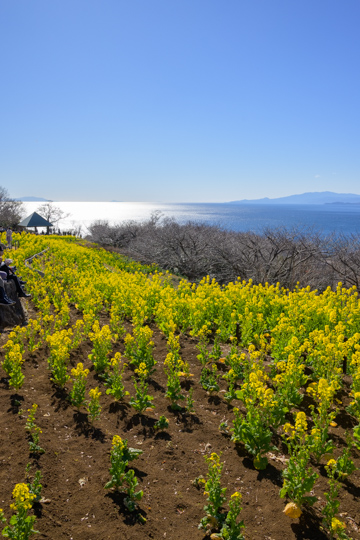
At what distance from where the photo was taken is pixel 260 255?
2109cm

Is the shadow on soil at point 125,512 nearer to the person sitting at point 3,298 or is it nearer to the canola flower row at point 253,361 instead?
the canola flower row at point 253,361

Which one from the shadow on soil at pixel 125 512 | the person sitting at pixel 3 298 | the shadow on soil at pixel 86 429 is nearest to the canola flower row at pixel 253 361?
the shadow on soil at pixel 86 429

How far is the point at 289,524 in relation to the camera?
3289 mm

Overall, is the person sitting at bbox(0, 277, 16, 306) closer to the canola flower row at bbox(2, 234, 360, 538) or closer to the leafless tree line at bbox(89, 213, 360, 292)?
the canola flower row at bbox(2, 234, 360, 538)

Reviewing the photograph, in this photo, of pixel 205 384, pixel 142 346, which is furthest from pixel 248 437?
pixel 142 346

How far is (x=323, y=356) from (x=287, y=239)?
14.0 meters

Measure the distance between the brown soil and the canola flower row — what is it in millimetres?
175

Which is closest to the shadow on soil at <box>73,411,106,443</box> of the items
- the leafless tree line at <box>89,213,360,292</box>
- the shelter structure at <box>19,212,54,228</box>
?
the leafless tree line at <box>89,213,360,292</box>

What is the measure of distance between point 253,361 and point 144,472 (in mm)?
2340

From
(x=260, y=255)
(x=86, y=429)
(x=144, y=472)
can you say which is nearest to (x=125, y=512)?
(x=144, y=472)

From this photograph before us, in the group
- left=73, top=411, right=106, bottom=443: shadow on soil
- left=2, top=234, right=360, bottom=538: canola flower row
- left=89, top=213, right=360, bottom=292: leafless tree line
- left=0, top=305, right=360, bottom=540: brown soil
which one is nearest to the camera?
left=0, top=305, right=360, bottom=540: brown soil

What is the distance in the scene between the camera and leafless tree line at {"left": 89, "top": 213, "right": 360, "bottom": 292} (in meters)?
18.0

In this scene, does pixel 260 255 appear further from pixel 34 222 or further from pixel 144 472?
pixel 34 222

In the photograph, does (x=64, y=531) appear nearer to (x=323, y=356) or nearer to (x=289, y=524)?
(x=289, y=524)
